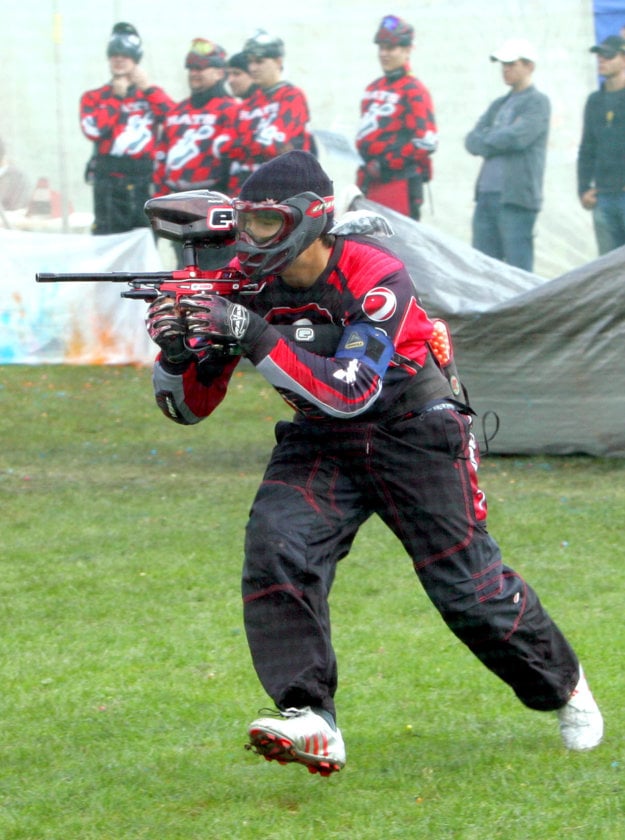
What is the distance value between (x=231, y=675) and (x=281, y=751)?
148cm

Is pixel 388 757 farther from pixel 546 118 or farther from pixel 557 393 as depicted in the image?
pixel 546 118

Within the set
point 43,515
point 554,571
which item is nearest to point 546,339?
point 554,571

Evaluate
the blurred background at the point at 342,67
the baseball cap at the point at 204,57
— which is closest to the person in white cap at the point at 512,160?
the blurred background at the point at 342,67

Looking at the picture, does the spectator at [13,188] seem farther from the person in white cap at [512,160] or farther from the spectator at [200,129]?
the person in white cap at [512,160]

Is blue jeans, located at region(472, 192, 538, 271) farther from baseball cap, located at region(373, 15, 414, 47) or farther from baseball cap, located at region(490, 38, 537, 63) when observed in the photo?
baseball cap, located at region(373, 15, 414, 47)

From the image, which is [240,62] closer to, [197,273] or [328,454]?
[197,273]

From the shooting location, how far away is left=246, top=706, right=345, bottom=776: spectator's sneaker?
3924 mm

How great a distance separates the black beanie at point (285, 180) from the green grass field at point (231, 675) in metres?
1.74

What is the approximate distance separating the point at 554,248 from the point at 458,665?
7.49 metres

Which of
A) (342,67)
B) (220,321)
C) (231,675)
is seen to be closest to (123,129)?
(342,67)

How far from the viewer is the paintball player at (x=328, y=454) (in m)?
3.98

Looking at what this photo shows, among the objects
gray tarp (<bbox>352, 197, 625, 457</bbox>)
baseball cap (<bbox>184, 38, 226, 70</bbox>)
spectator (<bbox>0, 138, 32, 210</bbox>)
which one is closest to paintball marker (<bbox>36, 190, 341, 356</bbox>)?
gray tarp (<bbox>352, 197, 625, 457</bbox>)

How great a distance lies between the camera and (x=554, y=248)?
1240cm

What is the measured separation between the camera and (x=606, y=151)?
38.7 feet
